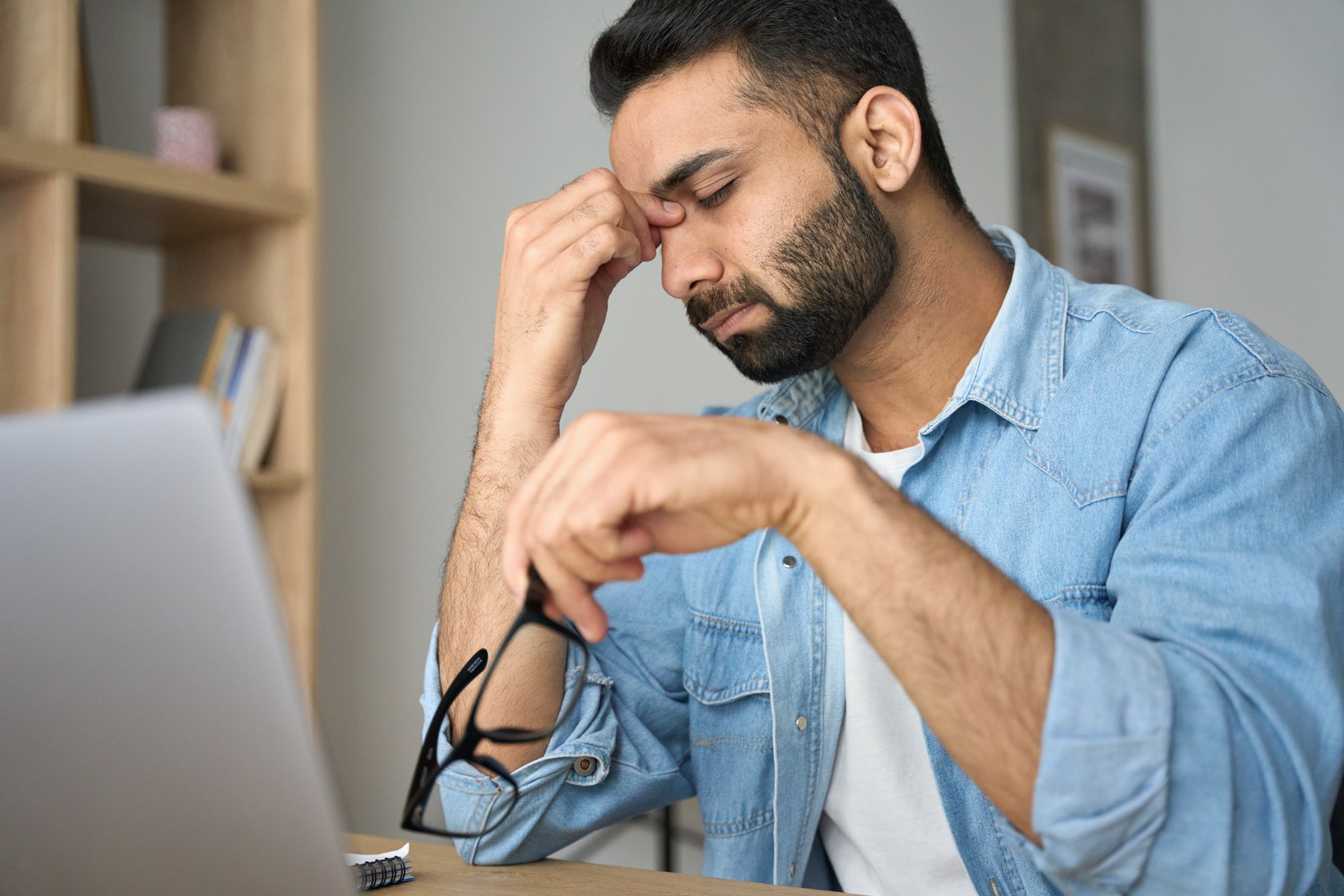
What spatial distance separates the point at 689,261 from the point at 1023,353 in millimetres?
375

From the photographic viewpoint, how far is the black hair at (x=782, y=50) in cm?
127

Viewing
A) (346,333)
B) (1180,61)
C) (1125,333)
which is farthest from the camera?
(1180,61)

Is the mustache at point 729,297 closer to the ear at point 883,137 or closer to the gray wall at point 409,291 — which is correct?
the ear at point 883,137

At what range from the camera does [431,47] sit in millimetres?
2320

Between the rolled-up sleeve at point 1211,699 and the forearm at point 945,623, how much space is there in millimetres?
22

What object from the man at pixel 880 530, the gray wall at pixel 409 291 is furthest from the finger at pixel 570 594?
the gray wall at pixel 409 291

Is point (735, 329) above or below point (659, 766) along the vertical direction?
above

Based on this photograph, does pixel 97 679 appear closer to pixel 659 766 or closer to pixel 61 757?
pixel 61 757

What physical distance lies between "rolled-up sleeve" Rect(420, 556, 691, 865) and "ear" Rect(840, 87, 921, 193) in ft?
1.70

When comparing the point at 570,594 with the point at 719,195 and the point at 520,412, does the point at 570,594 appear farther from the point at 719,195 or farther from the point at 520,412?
the point at 719,195

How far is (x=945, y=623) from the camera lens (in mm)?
712

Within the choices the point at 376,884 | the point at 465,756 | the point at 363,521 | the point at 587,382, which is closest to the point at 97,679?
the point at 465,756

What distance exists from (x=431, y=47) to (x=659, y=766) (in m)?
1.70

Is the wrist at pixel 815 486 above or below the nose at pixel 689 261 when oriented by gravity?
below
